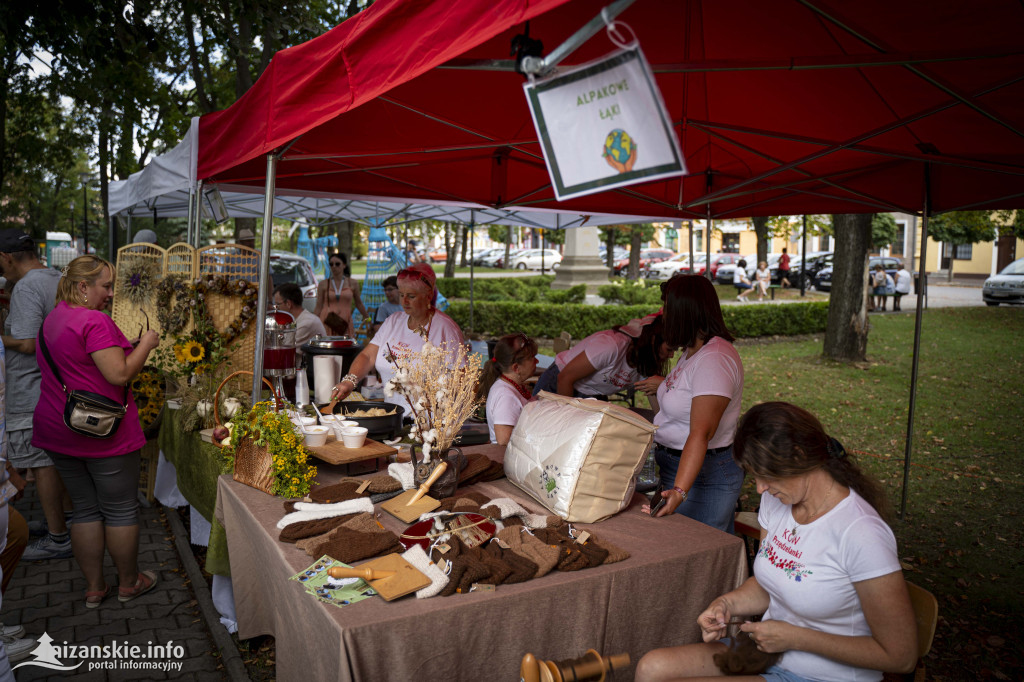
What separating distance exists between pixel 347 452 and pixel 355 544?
0.94m

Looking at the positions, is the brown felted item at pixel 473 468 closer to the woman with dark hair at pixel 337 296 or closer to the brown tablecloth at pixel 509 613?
the brown tablecloth at pixel 509 613

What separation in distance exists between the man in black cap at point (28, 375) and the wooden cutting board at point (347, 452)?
234cm

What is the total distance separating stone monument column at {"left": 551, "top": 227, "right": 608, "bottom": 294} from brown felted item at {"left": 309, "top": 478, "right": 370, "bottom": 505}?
16.4 metres

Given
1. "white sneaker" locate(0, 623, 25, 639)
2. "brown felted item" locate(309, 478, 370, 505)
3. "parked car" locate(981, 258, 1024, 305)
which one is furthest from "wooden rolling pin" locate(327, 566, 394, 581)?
"parked car" locate(981, 258, 1024, 305)

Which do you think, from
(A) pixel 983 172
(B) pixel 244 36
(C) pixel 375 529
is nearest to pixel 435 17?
(C) pixel 375 529

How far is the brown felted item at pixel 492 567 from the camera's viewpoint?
81.5 inches

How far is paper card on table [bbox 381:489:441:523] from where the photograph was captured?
2561 mm

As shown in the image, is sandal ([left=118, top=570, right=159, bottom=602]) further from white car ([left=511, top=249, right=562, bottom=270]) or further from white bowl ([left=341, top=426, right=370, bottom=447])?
white car ([left=511, top=249, right=562, bottom=270])

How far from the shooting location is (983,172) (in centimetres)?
416

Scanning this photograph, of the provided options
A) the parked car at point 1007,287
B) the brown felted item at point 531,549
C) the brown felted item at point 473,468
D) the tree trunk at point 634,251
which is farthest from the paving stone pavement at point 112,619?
the tree trunk at point 634,251

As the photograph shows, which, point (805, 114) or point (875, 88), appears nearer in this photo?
point (875, 88)

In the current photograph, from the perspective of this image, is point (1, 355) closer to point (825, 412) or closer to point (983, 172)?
point (983, 172)

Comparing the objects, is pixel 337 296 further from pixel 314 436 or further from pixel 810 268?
pixel 810 268

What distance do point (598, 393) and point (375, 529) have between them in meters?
2.57
